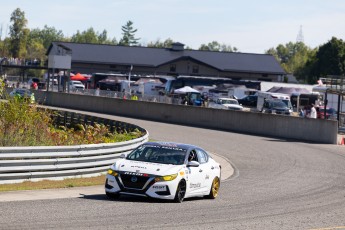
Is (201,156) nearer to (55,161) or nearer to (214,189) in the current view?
(214,189)

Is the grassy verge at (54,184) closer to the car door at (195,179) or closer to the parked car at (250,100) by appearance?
the car door at (195,179)

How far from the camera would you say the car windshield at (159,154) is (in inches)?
741

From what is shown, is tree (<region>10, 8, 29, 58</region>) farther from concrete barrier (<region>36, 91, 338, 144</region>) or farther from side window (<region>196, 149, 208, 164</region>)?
side window (<region>196, 149, 208, 164</region>)

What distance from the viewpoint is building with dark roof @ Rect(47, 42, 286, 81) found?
122 metres

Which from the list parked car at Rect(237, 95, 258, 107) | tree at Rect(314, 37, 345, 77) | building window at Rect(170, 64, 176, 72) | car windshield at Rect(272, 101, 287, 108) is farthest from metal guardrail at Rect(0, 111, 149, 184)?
tree at Rect(314, 37, 345, 77)

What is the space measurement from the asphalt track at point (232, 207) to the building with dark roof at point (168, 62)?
297 feet

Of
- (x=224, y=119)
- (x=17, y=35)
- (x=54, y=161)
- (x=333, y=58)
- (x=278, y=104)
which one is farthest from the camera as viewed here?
(x=17, y=35)

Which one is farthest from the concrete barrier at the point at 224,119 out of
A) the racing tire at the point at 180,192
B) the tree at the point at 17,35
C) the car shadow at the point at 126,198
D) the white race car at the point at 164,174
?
the tree at the point at 17,35

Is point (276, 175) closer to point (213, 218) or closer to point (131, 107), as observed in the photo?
point (213, 218)

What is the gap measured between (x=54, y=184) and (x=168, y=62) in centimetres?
10238

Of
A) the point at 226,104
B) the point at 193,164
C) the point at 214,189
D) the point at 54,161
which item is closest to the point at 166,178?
the point at 193,164

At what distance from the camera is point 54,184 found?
818 inches

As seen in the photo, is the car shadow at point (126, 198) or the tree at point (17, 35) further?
the tree at point (17, 35)

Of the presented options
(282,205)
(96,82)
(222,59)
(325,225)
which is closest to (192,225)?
(325,225)
